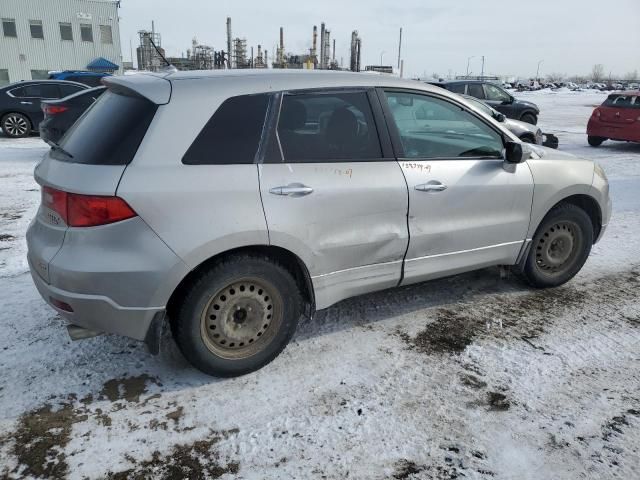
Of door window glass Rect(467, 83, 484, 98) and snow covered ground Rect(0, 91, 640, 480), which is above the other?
door window glass Rect(467, 83, 484, 98)

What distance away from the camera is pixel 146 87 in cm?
282

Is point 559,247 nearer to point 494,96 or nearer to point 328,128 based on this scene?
point 328,128

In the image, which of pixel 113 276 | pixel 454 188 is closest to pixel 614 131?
pixel 454 188

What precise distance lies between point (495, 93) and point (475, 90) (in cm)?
95

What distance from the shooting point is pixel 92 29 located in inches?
1590

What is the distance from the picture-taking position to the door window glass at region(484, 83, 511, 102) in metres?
14.7

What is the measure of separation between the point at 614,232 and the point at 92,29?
43738 millimetres

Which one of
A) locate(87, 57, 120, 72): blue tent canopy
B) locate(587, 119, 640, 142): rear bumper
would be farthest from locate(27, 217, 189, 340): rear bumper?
locate(87, 57, 120, 72): blue tent canopy

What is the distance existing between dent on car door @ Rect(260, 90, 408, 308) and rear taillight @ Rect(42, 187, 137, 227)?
2.48 feet

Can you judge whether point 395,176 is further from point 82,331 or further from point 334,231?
point 82,331

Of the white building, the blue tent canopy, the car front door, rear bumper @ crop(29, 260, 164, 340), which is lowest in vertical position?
rear bumper @ crop(29, 260, 164, 340)

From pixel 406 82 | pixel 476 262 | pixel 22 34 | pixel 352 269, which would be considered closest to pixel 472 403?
pixel 352 269

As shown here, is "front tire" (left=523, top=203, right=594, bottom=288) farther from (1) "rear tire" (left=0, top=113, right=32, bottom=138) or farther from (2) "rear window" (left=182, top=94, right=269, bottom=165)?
(1) "rear tire" (left=0, top=113, right=32, bottom=138)

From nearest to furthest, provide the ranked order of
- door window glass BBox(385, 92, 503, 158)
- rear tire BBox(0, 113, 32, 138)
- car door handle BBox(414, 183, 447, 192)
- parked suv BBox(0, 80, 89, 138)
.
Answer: car door handle BBox(414, 183, 447, 192) < door window glass BBox(385, 92, 503, 158) < parked suv BBox(0, 80, 89, 138) < rear tire BBox(0, 113, 32, 138)
